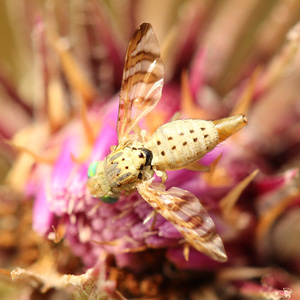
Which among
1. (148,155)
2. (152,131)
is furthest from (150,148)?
(152,131)

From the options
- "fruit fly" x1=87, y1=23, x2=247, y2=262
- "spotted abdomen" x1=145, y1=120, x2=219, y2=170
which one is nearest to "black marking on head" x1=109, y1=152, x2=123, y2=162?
"fruit fly" x1=87, y1=23, x2=247, y2=262

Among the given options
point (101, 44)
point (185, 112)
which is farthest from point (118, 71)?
point (185, 112)

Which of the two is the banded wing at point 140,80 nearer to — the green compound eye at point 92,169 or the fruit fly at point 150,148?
the fruit fly at point 150,148

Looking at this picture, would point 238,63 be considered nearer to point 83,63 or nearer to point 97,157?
point 83,63

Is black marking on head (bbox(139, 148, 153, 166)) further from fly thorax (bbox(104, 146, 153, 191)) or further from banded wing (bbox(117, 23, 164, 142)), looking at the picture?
banded wing (bbox(117, 23, 164, 142))

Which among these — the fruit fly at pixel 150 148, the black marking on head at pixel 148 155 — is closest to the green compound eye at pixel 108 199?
the fruit fly at pixel 150 148
